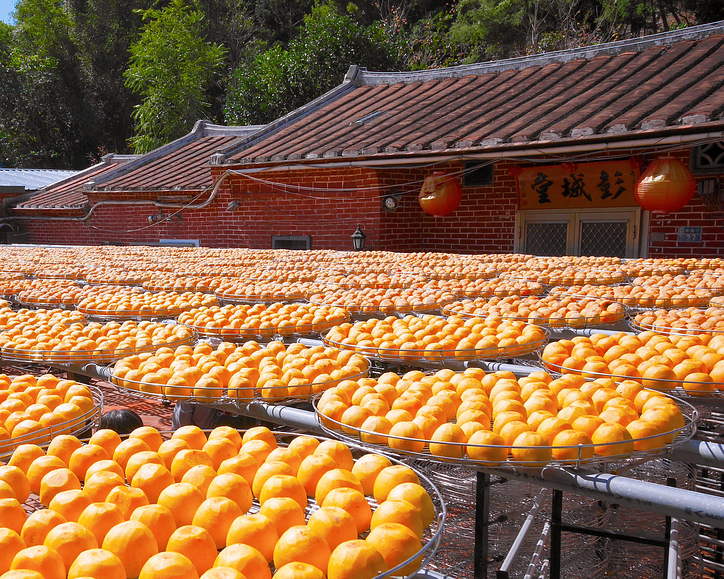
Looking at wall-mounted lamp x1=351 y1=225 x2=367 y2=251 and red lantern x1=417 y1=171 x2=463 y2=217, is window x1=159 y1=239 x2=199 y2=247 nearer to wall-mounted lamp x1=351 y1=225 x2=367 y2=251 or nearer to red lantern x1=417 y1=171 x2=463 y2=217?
wall-mounted lamp x1=351 y1=225 x2=367 y2=251

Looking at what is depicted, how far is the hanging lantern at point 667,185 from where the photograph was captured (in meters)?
7.36

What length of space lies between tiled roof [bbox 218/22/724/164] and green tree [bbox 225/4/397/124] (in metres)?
6.71

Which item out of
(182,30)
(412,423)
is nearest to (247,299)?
(412,423)

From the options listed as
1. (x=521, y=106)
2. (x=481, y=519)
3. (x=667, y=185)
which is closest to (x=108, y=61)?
(x=521, y=106)

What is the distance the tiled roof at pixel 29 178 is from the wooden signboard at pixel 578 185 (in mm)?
15941

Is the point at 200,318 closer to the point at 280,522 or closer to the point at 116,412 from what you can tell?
the point at 116,412

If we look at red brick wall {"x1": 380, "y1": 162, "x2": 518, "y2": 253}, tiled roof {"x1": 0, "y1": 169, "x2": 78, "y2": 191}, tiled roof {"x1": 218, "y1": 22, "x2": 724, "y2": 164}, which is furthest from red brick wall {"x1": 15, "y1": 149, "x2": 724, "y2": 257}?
tiled roof {"x1": 0, "y1": 169, "x2": 78, "y2": 191}

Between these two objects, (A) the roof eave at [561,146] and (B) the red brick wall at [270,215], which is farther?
(B) the red brick wall at [270,215]

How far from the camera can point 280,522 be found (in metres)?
1.33

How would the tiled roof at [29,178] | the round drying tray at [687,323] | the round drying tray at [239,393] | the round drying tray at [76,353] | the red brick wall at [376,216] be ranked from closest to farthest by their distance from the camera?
1. the round drying tray at [239,393]
2. the round drying tray at [687,323]
3. the round drying tray at [76,353]
4. the red brick wall at [376,216]
5. the tiled roof at [29,178]

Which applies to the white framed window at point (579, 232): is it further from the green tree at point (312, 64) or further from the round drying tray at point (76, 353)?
the green tree at point (312, 64)

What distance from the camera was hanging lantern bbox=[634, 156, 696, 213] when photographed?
7363 millimetres

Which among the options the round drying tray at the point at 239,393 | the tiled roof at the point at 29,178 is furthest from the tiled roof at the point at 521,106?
the tiled roof at the point at 29,178

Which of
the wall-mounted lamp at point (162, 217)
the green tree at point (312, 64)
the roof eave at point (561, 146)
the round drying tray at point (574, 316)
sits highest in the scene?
the green tree at point (312, 64)
